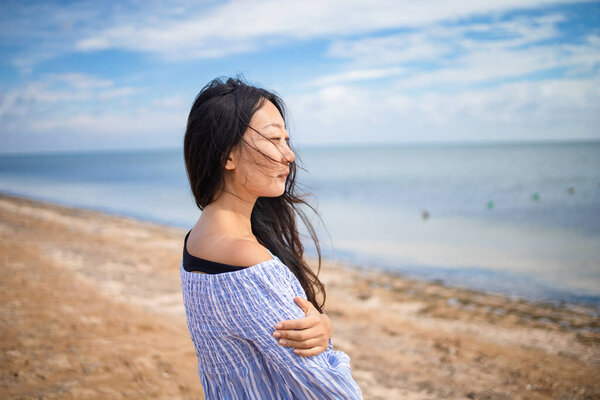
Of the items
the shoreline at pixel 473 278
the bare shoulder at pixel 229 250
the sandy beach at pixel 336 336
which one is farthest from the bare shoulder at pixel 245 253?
the shoreline at pixel 473 278

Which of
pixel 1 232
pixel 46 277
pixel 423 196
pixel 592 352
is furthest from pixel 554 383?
pixel 423 196

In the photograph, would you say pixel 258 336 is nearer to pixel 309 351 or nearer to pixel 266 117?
pixel 309 351

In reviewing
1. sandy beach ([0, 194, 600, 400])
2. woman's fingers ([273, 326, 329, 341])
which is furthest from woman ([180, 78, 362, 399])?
sandy beach ([0, 194, 600, 400])

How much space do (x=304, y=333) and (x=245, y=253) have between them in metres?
0.28

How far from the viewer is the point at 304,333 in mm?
1166

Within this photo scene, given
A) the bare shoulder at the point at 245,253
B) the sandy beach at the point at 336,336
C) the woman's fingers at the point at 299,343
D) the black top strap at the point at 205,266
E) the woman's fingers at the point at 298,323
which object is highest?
the bare shoulder at the point at 245,253

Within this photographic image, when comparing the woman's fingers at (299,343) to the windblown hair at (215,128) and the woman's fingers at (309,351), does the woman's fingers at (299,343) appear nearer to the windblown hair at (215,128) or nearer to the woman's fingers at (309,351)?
the woman's fingers at (309,351)

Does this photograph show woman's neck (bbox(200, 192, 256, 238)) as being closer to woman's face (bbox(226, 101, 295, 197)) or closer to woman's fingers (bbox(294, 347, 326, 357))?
woman's face (bbox(226, 101, 295, 197))

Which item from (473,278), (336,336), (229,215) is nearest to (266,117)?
(229,215)

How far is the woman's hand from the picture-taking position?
116 cm

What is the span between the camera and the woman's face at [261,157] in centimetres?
144

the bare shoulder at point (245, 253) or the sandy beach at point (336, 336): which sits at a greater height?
the bare shoulder at point (245, 253)

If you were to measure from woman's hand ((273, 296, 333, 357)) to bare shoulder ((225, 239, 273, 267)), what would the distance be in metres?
0.15

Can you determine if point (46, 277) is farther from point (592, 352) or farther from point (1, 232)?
point (592, 352)
